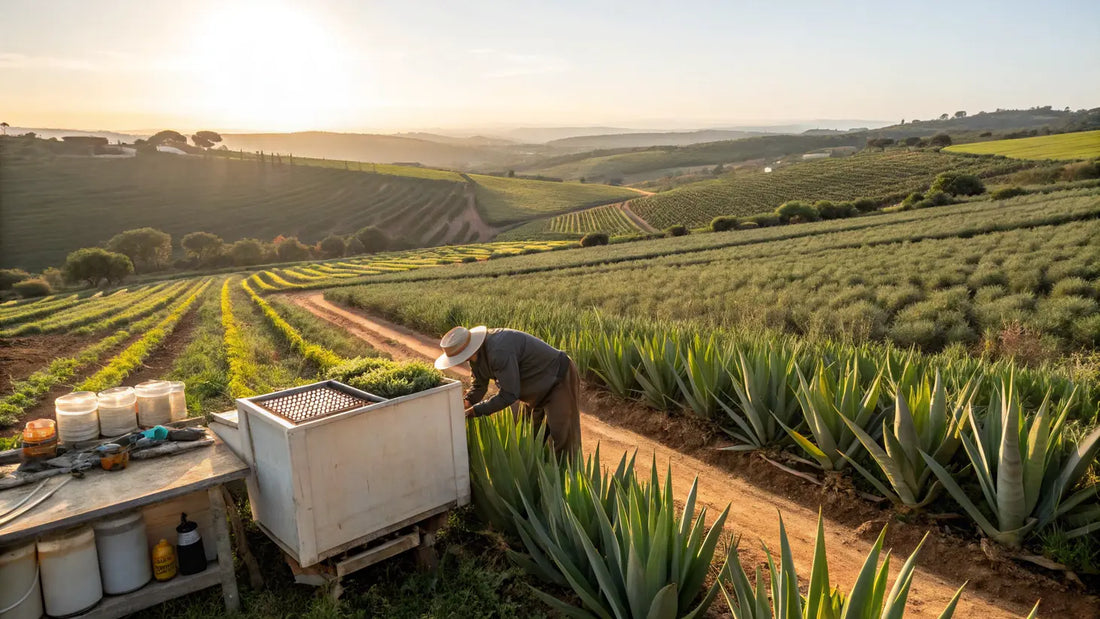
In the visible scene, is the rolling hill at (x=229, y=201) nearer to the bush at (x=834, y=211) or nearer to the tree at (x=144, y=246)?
the tree at (x=144, y=246)

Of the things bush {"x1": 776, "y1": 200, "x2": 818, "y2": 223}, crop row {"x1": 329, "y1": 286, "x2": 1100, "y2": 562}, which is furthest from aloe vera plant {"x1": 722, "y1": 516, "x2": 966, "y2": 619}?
bush {"x1": 776, "y1": 200, "x2": 818, "y2": 223}

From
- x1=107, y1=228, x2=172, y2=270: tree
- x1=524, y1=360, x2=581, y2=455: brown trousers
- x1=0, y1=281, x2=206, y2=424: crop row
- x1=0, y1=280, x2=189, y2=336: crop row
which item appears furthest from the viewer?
x1=107, y1=228, x2=172, y2=270: tree

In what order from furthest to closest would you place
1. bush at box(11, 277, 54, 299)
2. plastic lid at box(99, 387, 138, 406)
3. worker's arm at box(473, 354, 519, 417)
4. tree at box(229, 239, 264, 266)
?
tree at box(229, 239, 264, 266), bush at box(11, 277, 54, 299), worker's arm at box(473, 354, 519, 417), plastic lid at box(99, 387, 138, 406)

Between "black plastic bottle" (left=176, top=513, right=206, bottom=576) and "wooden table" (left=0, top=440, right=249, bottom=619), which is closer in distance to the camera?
"wooden table" (left=0, top=440, right=249, bottom=619)

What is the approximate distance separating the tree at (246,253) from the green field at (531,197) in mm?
34918

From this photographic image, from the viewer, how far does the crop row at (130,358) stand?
12.2 m

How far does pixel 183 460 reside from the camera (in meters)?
4.23

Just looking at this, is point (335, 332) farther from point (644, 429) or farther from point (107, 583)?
point (107, 583)

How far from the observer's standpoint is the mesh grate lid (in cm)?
397

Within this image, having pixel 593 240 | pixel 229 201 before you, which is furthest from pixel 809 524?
pixel 229 201

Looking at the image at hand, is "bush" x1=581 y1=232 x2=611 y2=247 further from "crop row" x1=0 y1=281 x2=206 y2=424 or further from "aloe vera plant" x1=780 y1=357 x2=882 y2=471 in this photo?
"aloe vera plant" x1=780 y1=357 x2=882 y2=471

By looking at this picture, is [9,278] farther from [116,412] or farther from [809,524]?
[809,524]

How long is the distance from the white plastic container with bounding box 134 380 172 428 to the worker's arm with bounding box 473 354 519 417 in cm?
264

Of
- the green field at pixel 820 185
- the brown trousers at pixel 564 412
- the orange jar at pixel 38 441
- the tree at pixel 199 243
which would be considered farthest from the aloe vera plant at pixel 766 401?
the tree at pixel 199 243
